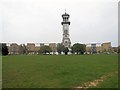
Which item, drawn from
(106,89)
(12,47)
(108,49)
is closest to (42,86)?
(106,89)

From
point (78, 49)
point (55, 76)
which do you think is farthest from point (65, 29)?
point (55, 76)

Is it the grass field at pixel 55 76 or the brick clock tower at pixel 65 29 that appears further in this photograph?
the brick clock tower at pixel 65 29

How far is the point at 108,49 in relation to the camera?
16262cm

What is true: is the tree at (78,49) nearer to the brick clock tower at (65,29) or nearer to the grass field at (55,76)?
the brick clock tower at (65,29)

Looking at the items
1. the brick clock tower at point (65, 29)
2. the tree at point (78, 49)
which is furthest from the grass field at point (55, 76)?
the brick clock tower at point (65, 29)

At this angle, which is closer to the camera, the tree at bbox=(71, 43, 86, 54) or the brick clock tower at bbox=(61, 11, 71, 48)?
the tree at bbox=(71, 43, 86, 54)

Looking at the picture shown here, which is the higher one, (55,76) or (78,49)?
(78,49)

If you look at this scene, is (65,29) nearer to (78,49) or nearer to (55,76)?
(78,49)

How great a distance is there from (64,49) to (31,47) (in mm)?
49452

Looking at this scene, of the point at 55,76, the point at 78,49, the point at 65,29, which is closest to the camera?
the point at 55,76

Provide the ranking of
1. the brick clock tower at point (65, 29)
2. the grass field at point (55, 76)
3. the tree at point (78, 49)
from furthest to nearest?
1. the brick clock tower at point (65, 29)
2. the tree at point (78, 49)
3. the grass field at point (55, 76)

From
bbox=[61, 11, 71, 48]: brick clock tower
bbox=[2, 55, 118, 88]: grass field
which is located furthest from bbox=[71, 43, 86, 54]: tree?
bbox=[2, 55, 118, 88]: grass field

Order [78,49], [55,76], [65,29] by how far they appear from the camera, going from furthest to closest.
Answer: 1. [65,29]
2. [78,49]
3. [55,76]

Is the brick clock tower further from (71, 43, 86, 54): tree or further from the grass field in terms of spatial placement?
the grass field
